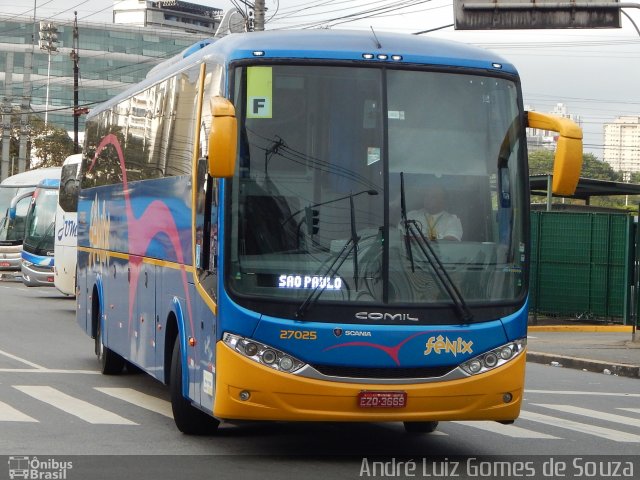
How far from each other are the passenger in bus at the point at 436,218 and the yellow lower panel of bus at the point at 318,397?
110 cm

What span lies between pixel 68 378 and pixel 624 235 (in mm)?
14590

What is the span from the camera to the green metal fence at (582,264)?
27.3m

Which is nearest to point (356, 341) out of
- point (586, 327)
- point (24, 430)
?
point (24, 430)

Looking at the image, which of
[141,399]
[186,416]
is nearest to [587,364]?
[141,399]

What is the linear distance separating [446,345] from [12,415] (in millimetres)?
4719

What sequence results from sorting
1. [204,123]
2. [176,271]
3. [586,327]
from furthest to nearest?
1. [586,327]
2. [176,271]
3. [204,123]

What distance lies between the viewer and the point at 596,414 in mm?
14258

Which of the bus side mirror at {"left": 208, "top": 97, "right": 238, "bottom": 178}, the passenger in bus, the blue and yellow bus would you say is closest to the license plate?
the blue and yellow bus

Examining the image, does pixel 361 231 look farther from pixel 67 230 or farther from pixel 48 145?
pixel 48 145

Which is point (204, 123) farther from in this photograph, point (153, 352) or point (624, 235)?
point (624, 235)

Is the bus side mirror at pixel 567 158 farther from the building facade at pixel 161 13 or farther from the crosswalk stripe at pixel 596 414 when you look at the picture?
the building facade at pixel 161 13

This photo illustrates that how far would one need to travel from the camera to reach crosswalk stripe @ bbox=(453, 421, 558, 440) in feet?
39.4

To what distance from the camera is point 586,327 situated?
88.4 feet

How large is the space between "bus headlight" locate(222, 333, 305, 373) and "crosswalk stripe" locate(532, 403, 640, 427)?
205 inches
